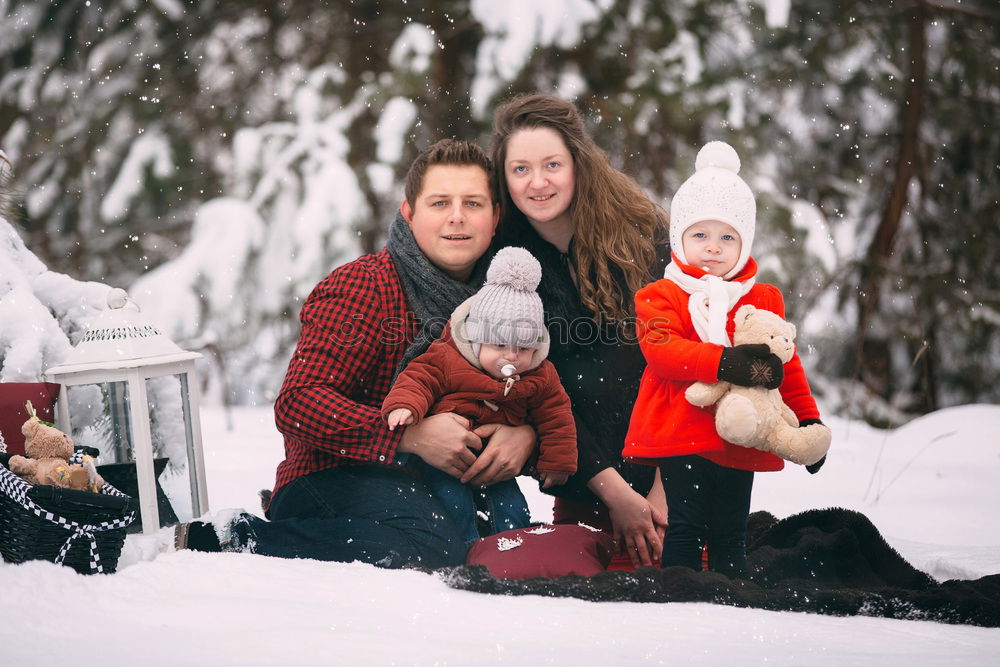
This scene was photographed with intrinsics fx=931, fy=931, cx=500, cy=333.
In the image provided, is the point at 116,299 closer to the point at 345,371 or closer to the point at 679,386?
the point at 345,371

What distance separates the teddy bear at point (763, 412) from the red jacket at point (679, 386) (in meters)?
0.05

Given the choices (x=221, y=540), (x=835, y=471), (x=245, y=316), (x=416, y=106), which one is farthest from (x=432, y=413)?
(x=416, y=106)

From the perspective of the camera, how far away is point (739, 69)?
18.4ft

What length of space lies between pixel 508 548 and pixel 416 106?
3.86m

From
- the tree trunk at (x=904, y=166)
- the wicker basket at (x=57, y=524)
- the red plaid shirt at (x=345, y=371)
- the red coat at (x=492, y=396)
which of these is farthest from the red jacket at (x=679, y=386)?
the tree trunk at (x=904, y=166)

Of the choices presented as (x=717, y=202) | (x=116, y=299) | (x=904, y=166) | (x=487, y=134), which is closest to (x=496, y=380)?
(x=717, y=202)

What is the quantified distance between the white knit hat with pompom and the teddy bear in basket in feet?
5.27

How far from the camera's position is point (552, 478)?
263 cm

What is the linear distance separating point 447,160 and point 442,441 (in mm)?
868

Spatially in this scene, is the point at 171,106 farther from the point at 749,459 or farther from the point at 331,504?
the point at 749,459

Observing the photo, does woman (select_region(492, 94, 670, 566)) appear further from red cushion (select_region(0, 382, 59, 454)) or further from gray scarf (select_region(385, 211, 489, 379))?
red cushion (select_region(0, 382, 59, 454))

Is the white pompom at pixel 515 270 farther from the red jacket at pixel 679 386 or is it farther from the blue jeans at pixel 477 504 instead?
the blue jeans at pixel 477 504

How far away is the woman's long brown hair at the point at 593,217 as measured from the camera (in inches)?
113

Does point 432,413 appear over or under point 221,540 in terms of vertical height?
over
